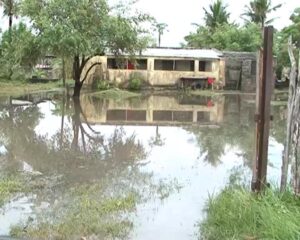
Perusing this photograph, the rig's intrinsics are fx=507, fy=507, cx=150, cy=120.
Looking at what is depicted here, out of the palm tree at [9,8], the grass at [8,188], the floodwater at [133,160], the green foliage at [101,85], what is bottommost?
the floodwater at [133,160]

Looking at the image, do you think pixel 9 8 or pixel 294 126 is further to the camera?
pixel 9 8

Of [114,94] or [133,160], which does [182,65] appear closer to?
[114,94]

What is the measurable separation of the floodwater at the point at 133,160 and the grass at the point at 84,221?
0.15 ft

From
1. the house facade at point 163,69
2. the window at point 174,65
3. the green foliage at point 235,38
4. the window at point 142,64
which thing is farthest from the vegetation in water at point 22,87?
the green foliage at point 235,38

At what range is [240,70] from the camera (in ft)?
128

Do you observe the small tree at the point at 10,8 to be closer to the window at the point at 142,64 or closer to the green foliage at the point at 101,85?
the green foliage at the point at 101,85

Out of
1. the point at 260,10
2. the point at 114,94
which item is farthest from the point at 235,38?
the point at 114,94

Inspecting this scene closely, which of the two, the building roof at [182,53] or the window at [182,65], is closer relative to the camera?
the building roof at [182,53]

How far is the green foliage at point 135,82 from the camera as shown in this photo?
3688 cm

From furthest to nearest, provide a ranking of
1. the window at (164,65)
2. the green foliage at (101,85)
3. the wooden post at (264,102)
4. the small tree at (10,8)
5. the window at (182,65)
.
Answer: the window at (182,65)
the window at (164,65)
the small tree at (10,8)
the green foliage at (101,85)
the wooden post at (264,102)

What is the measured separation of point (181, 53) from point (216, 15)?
11.7 meters

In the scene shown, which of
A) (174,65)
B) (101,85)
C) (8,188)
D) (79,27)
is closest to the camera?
(8,188)

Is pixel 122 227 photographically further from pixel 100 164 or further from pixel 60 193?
pixel 100 164

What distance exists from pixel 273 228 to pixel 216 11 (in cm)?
4619
